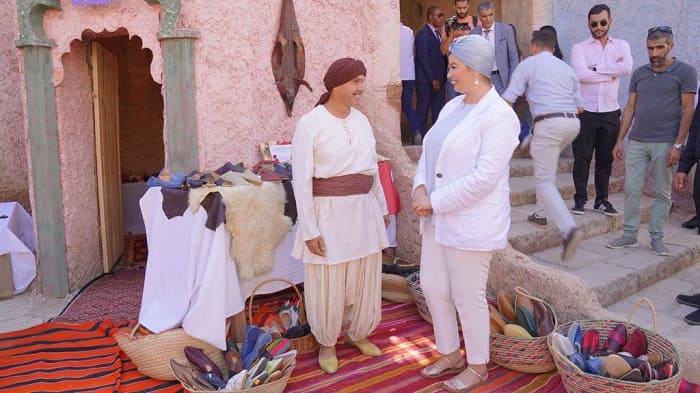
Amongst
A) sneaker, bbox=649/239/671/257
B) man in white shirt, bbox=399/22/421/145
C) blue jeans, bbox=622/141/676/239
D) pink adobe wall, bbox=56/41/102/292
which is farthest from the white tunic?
man in white shirt, bbox=399/22/421/145

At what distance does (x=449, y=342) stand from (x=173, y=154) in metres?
2.95

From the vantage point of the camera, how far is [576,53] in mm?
6207

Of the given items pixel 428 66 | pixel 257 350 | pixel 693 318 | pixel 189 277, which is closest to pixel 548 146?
pixel 693 318

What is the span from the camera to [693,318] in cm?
426

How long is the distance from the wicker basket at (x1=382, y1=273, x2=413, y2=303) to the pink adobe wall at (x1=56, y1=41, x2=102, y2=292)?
3165 mm

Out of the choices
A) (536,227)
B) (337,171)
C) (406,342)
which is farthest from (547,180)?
(337,171)

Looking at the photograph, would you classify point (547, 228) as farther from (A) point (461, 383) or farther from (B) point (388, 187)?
(A) point (461, 383)

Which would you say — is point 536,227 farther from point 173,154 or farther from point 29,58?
point 29,58

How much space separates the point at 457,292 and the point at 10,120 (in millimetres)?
6409

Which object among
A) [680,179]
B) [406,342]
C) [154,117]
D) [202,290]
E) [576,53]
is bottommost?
[406,342]

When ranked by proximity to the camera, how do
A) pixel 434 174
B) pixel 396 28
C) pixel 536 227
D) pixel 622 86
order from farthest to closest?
pixel 622 86, pixel 396 28, pixel 536 227, pixel 434 174

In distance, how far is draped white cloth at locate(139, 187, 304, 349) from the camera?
3.69 metres

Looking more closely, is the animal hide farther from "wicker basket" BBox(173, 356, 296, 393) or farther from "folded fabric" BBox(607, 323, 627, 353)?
"folded fabric" BBox(607, 323, 627, 353)

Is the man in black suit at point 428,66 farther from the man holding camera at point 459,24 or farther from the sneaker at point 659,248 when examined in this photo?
the sneaker at point 659,248
